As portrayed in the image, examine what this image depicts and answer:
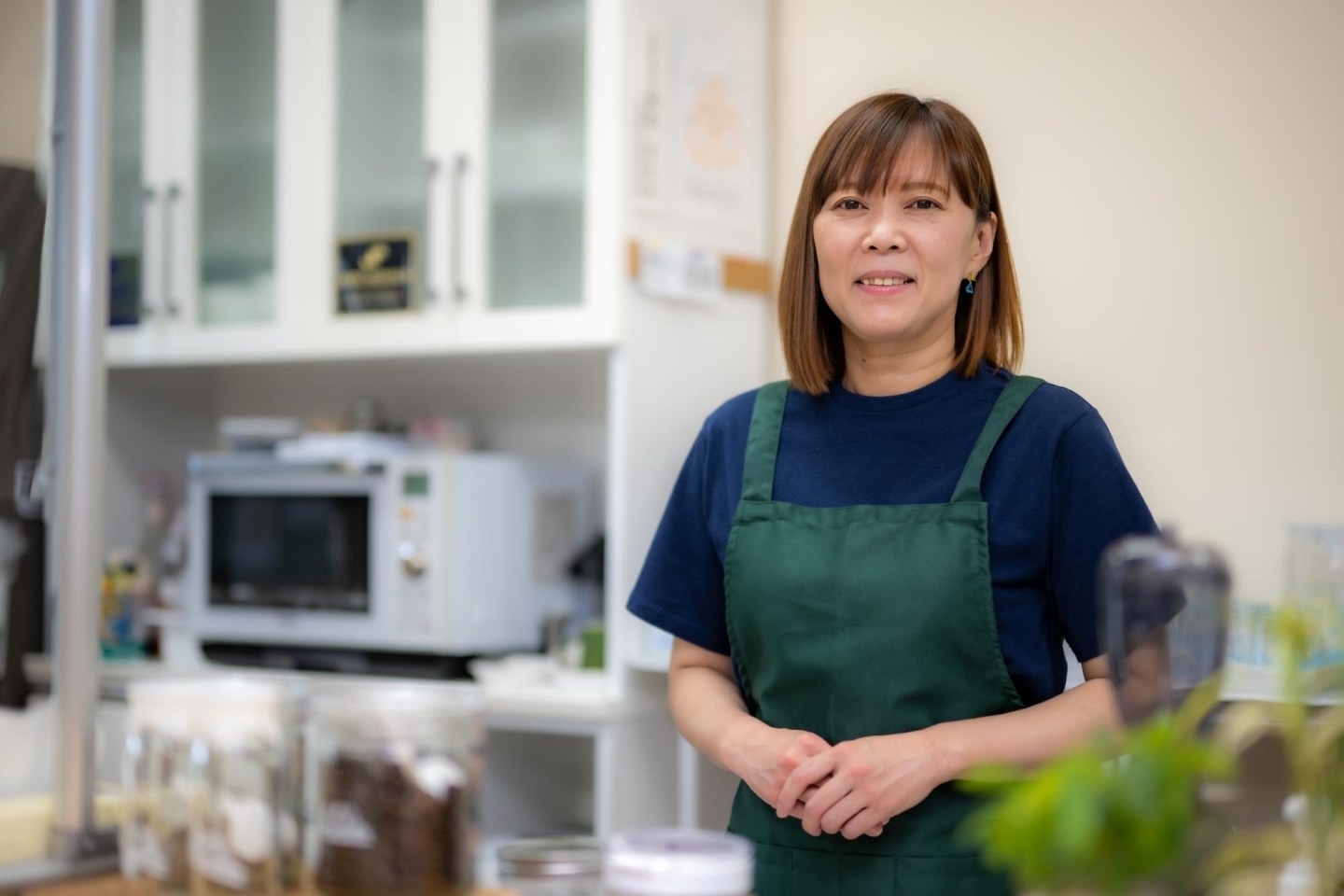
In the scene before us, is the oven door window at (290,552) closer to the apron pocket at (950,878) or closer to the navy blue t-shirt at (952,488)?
the navy blue t-shirt at (952,488)

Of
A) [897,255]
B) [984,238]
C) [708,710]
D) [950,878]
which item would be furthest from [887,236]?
[950,878]

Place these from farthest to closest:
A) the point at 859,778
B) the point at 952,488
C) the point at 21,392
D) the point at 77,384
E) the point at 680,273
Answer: the point at 680,273 < the point at 952,488 < the point at 859,778 < the point at 21,392 < the point at 77,384

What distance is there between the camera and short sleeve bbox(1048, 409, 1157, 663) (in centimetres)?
144

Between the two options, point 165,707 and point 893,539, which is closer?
point 165,707

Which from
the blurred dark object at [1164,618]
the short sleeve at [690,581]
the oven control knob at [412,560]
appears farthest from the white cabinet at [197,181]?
the blurred dark object at [1164,618]

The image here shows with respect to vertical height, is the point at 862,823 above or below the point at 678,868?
below

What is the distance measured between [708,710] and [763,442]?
0.99ft

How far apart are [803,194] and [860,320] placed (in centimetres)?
17

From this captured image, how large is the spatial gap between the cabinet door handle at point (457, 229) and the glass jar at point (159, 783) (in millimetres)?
1666

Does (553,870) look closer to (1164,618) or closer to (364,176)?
(1164,618)

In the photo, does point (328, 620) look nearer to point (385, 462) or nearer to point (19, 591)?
point (385, 462)

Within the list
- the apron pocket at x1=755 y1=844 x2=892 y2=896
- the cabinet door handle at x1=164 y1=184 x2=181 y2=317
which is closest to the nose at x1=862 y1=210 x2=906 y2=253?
the apron pocket at x1=755 y1=844 x2=892 y2=896

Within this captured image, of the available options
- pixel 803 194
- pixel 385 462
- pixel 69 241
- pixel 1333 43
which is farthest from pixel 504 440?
pixel 69 241

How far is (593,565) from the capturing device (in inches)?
105
